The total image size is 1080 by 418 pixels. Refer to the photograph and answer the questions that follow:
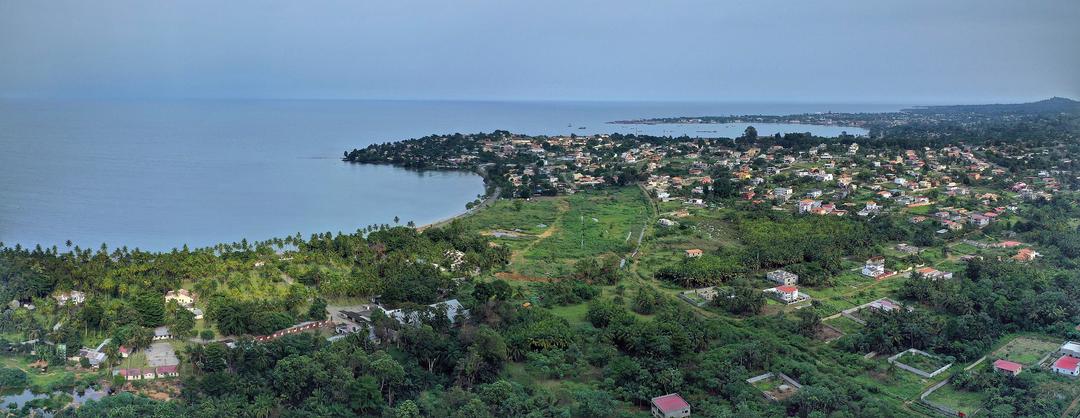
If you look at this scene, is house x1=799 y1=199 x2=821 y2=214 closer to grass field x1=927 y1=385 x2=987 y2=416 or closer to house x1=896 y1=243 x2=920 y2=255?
house x1=896 y1=243 x2=920 y2=255

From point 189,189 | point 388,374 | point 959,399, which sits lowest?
point 959,399

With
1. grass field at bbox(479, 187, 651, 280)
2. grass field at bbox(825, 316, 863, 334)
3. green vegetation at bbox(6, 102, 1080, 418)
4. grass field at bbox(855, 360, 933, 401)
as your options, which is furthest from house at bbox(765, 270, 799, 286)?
grass field at bbox(855, 360, 933, 401)

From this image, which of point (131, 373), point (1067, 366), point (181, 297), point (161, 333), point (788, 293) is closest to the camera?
point (1067, 366)

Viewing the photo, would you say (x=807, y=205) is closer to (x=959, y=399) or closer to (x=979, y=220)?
(x=979, y=220)

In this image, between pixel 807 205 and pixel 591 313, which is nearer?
pixel 591 313

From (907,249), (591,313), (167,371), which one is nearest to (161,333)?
(167,371)

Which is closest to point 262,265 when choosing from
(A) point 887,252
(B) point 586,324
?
(B) point 586,324

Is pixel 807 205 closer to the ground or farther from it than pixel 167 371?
farther from it

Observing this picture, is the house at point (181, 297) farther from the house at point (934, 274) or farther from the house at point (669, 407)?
the house at point (934, 274)
